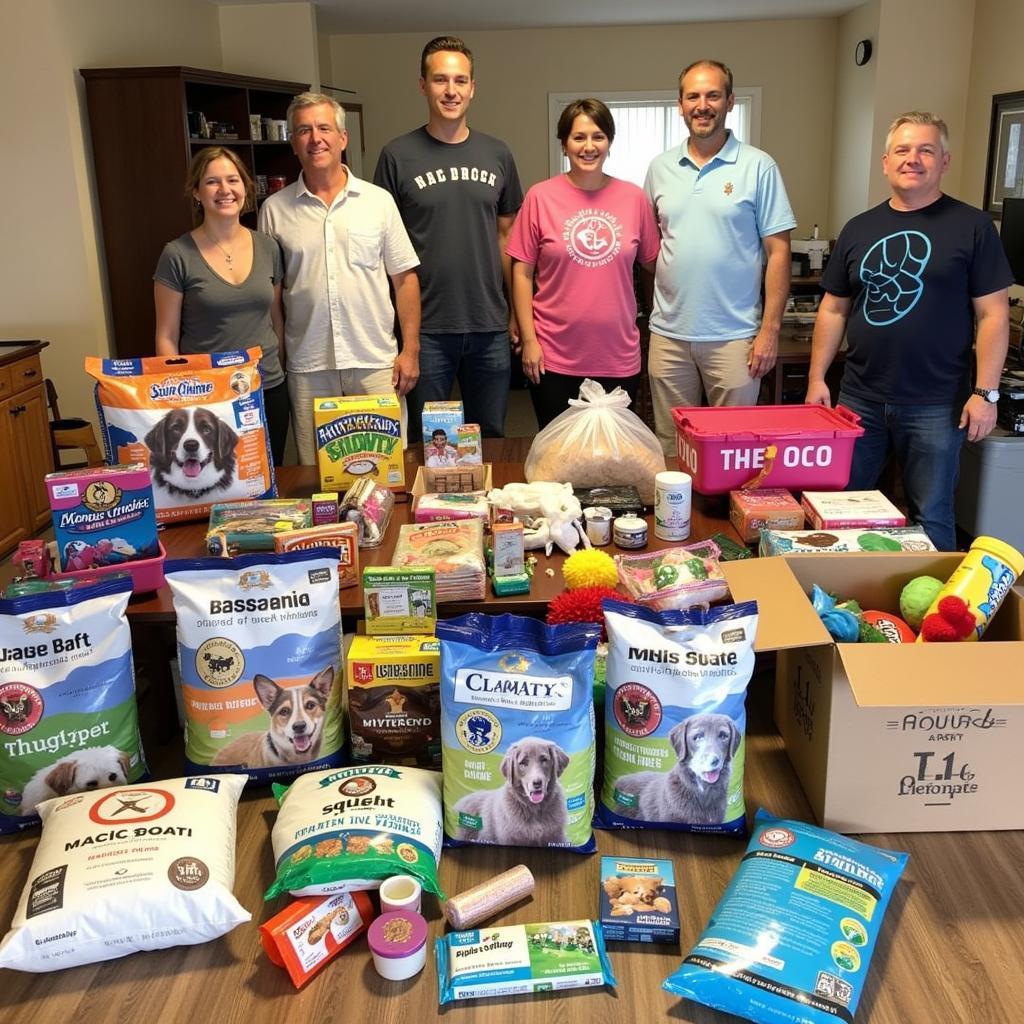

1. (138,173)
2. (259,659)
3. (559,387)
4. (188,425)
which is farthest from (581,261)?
(138,173)

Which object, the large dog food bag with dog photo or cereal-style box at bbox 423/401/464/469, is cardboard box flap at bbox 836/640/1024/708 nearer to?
cereal-style box at bbox 423/401/464/469

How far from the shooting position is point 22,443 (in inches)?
172

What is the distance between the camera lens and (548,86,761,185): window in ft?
26.5

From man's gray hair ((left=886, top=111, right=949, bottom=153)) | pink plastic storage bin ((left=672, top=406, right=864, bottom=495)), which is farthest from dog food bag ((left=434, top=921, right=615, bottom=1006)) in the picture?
man's gray hair ((left=886, top=111, right=949, bottom=153))

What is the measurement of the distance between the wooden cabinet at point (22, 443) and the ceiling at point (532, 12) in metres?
3.48

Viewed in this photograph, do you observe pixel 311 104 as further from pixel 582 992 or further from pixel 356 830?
pixel 582 992

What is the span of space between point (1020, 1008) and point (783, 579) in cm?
73

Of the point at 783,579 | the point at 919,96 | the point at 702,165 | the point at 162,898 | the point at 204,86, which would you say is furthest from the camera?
the point at 919,96

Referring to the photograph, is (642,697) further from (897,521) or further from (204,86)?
(204,86)

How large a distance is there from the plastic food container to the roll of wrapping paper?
7 centimetres

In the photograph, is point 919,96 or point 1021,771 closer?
point 1021,771

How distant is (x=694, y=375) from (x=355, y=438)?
54.9 inches

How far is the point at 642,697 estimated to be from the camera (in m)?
1.51

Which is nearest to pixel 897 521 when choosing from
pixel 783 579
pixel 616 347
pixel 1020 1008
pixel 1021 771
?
pixel 783 579
